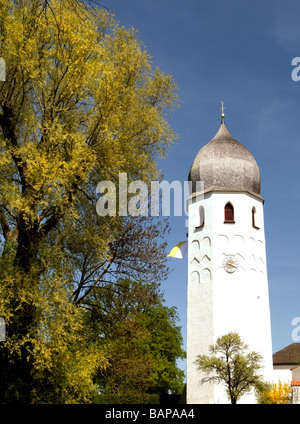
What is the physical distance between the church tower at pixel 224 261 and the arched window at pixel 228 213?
54mm

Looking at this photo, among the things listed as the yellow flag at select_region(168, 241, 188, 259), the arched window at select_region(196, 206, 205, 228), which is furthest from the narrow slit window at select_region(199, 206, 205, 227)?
the yellow flag at select_region(168, 241, 188, 259)

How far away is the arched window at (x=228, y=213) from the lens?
91.1 feet

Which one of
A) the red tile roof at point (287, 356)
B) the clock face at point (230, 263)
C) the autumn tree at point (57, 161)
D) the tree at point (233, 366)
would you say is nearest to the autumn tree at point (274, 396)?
the tree at point (233, 366)

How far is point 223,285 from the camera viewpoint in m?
26.3

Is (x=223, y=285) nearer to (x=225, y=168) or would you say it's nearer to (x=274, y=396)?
(x=274, y=396)

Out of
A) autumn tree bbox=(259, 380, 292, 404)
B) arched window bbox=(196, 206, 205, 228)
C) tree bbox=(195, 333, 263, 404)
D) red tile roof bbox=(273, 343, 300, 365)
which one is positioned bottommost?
autumn tree bbox=(259, 380, 292, 404)

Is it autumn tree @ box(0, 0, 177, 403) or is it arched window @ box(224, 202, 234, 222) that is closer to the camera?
autumn tree @ box(0, 0, 177, 403)

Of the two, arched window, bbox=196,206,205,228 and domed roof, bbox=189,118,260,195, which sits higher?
domed roof, bbox=189,118,260,195

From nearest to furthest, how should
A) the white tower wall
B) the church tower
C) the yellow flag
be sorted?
the white tower wall → the church tower → the yellow flag

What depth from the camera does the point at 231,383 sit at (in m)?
22.3

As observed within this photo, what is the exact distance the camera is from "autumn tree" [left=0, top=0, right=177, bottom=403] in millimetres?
10469

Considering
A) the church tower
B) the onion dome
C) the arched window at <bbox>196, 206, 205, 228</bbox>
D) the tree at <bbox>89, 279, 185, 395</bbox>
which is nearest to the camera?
the tree at <bbox>89, 279, 185, 395</bbox>

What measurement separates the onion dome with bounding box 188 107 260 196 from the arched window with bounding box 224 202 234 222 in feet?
2.88

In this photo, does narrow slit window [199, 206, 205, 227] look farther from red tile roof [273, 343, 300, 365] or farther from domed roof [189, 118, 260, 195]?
red tile roof [273, 343, 300, 365]
